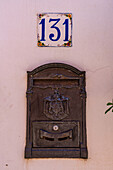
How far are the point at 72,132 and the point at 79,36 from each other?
1433 millimetres

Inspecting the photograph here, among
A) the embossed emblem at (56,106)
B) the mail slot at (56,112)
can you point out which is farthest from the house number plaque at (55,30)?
the embossed emblem at (56,106)

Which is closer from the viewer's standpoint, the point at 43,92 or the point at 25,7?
the point at 43,92

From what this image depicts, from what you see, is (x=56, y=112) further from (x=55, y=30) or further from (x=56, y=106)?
(x=55, y=30)

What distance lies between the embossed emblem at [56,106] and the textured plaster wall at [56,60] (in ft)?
1.10

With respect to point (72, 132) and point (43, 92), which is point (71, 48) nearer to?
point (43, 92)

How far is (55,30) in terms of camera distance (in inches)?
153

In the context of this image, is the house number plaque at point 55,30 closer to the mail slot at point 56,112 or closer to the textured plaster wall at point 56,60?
the textured plaster wall at point 56,60

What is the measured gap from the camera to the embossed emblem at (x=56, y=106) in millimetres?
3607

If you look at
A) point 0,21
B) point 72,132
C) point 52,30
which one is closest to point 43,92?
point 72,132

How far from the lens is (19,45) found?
3.83m

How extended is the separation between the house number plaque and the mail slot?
376 mm

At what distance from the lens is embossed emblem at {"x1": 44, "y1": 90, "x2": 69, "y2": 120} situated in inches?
142

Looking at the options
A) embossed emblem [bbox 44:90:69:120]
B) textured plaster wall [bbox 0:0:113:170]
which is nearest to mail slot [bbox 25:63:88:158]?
embossed emblem [bbox 44:90:69:120]

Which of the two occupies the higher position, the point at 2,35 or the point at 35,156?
the point at 2,35
